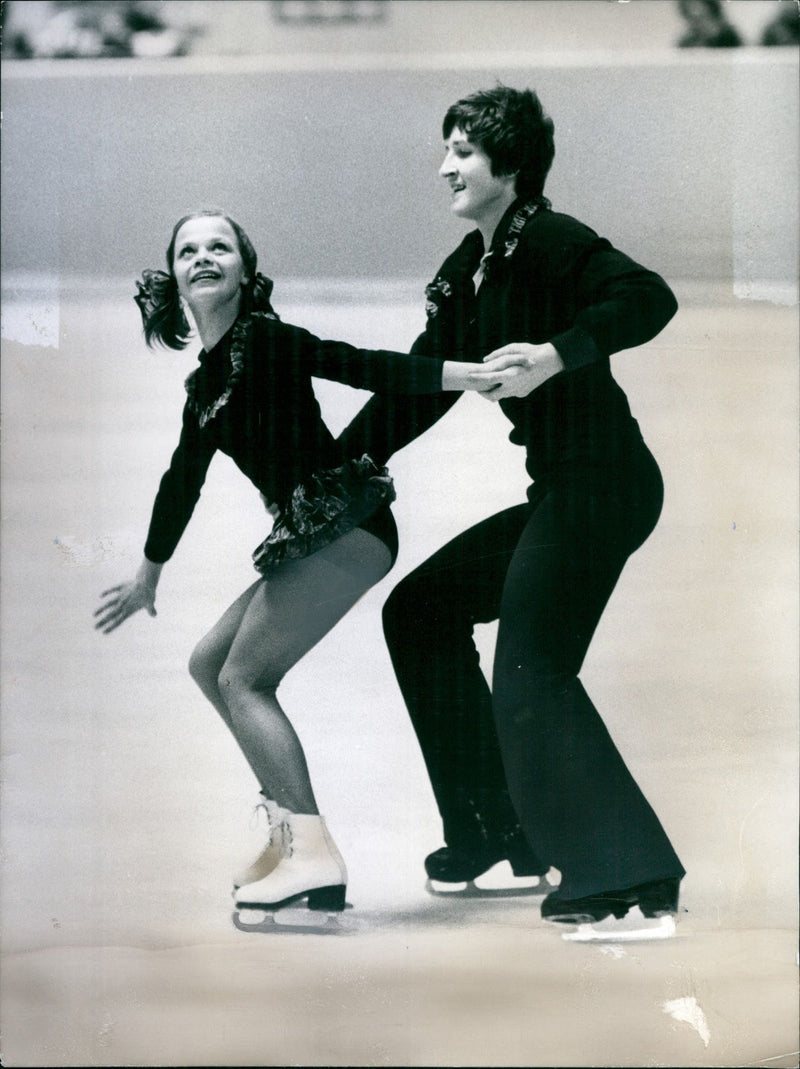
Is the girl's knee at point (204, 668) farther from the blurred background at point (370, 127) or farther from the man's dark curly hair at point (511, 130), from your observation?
the man's dark curly hair at point (511, 130)

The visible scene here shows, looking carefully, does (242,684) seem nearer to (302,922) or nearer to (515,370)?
(302,922)

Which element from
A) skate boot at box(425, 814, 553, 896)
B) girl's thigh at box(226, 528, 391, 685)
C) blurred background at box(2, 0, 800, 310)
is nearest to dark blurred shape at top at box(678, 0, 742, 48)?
blurred background at box(2, 0, 800, 310)

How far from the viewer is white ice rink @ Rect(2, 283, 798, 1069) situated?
3.10 m

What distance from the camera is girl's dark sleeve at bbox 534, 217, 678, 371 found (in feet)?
9.96

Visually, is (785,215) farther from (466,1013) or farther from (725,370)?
(466,1013)

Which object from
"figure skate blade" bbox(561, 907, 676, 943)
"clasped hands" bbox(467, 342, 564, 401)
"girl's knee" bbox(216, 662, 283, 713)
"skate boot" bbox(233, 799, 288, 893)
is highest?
"clasped hands" bbox(467, 342, 564, 401)

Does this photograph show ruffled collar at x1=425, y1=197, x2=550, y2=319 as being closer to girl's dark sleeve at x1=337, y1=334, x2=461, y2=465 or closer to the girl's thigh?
girl's dark sleeve at x1=337, y1=334, x2=461, y2=465

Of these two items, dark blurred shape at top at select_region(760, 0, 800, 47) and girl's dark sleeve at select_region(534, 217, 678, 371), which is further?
dark blurred shape at top at select_region(760, 0, 800, 47)

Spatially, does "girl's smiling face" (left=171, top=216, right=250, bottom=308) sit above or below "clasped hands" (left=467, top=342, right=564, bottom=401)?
above

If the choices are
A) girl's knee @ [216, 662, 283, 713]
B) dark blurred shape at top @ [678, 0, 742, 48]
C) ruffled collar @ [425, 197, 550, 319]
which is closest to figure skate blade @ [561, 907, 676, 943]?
girl's knee @ [216, 662, 283, 713]

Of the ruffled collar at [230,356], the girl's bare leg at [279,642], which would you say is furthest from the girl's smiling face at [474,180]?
the girl's bare leg at [279,642]

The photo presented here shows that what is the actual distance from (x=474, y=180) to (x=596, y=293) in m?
0.39

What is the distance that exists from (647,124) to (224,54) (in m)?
1.01

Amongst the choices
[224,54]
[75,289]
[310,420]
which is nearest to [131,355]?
[75,289]
